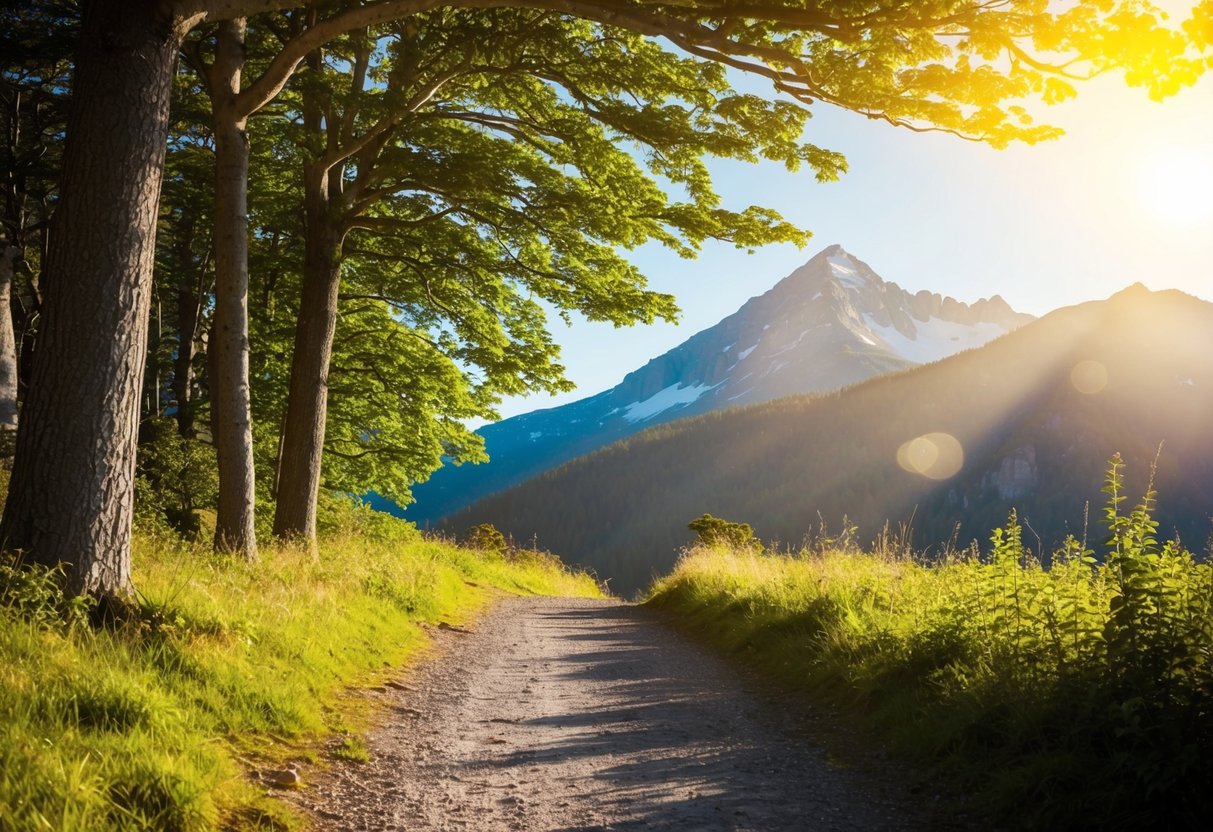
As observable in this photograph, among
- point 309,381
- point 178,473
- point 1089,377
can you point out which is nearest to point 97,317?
point 309,381

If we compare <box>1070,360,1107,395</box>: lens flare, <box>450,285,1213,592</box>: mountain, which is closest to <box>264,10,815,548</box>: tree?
<box>450,285,1213,592</box>: mountain

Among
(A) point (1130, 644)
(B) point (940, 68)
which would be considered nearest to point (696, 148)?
(B) point (940, 68)

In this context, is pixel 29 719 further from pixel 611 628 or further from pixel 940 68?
pixel 611 628

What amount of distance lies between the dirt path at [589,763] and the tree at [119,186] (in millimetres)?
2426

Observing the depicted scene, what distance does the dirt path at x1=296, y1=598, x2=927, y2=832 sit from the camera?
4004 mm

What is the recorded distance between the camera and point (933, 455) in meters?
165

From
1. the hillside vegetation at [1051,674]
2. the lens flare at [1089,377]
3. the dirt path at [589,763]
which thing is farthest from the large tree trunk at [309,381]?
the lens flare at [1089,377]

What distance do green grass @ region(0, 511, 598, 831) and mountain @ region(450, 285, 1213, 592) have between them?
147472mm

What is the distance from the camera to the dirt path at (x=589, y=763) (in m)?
4.00

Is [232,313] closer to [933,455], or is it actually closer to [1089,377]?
[933,455]

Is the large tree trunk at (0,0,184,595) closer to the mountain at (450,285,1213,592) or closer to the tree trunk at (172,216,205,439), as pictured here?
the tree trunk at (172,216,205,439)

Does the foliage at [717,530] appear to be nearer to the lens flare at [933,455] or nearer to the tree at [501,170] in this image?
the tree at [501,170]

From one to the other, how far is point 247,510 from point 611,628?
5874 millimetres

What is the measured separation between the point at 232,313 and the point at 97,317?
3.66m
